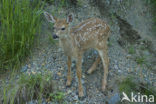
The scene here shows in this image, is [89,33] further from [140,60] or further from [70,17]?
[140,60]

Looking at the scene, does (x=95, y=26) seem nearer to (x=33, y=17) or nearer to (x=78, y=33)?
(x=78, y=33)

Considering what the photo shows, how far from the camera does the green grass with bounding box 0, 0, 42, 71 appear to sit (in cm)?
468

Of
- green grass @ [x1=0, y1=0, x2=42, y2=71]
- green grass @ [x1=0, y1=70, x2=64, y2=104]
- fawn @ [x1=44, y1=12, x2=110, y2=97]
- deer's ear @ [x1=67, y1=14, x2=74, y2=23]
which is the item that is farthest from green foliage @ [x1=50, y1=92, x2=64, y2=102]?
deer's ear @ [x1=67, y1=14, x2=74, y2=23]

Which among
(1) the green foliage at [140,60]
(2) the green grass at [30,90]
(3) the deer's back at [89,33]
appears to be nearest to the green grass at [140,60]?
(1) the green foliage at [140,60]

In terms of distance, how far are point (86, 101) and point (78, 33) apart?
4.91 feet

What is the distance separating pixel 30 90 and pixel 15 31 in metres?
A: 1.40

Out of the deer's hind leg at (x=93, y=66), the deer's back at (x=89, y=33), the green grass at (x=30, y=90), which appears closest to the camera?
the green grass at (x=30, y=90)

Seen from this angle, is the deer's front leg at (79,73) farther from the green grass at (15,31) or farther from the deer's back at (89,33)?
the green grass at (15,31)

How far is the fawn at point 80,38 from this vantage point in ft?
14.6

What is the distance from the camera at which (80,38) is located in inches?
189

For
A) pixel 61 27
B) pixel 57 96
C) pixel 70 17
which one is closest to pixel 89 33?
pixel 70 17

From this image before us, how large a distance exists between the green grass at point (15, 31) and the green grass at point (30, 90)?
56 centimetres

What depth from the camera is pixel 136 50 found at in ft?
20.2

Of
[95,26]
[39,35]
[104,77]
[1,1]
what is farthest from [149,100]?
[1,1]
